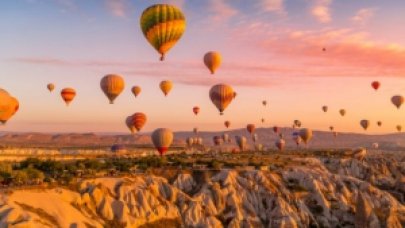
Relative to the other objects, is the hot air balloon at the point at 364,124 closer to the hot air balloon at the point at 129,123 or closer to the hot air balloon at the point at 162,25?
the hot air balloon at the point at 129,123

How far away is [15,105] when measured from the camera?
76188 millimetres

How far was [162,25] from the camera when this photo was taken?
68.0 m

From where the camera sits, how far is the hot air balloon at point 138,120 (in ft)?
374

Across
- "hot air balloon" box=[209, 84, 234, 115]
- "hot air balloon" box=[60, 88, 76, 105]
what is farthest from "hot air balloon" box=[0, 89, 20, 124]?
"hot air balloon" box=[209, 84, 234, 115]

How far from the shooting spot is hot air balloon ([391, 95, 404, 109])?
142m

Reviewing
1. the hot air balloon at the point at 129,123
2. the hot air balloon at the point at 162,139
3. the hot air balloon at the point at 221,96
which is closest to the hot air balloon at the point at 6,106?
the hot air balloon at the point at 162,139

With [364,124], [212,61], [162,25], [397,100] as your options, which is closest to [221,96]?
[212,61]

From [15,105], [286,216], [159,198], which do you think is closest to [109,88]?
[15,105]

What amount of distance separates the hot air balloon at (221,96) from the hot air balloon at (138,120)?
2658 centimetres

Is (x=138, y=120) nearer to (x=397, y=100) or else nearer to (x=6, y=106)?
(x=6, y=106)

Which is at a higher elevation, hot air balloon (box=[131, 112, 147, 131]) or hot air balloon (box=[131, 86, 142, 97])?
hot air balloon (box=[131, 86, 142, 97])

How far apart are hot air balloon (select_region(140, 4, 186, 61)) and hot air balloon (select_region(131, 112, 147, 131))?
152 feet

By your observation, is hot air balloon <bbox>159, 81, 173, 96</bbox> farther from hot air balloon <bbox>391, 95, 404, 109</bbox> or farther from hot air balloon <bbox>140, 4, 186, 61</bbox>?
hot air balloon <bbox>391, 95, 404, 109</bbox>

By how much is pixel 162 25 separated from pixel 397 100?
329 feet
